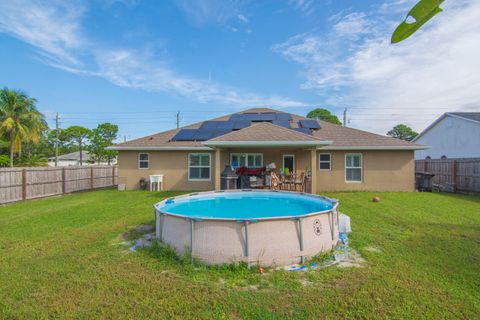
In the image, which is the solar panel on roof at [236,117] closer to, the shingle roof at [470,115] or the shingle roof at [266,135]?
the shingle roof at [266,135]

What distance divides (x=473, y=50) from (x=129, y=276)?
498 centimetres

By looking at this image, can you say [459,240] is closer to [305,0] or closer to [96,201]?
[305,0]

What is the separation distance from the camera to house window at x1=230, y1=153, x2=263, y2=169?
1493 centimetres

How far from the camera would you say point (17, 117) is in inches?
959

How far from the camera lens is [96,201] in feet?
37.8

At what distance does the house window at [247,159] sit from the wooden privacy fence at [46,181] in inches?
365

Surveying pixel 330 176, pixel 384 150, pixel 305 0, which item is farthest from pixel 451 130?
pixel 305 0

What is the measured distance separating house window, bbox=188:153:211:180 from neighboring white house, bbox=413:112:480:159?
14013 millimetres

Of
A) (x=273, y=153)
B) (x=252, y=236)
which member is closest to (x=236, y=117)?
(x=273, y=153)

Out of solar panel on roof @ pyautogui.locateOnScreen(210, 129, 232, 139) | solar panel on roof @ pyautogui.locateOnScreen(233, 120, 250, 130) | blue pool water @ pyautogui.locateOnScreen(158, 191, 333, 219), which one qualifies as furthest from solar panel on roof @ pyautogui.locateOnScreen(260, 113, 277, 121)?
blue pool water @ pyautogui.locateOnScreen(158, 191, 333, 219)

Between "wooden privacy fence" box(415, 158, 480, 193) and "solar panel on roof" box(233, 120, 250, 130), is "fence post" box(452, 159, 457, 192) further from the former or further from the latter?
"solar panel on roof" box(233, 120, 250, 130)

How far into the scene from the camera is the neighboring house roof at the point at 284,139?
11000 millimetres

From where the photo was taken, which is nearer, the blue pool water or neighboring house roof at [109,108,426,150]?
the blue pool water

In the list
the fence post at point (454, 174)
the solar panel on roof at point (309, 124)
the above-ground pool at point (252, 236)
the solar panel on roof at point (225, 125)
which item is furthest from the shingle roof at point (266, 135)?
the fence post at point (454, 174)
